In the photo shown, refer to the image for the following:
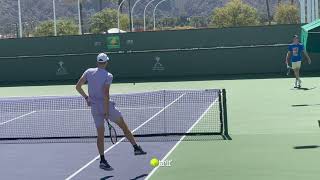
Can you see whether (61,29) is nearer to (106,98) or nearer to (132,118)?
(132,118)

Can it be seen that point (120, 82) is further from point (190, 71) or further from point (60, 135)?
point (60, 135)

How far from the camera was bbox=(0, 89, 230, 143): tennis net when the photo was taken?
12469 mm

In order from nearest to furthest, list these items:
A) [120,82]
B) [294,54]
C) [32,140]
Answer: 1. [32,140]
2. [294,54]
3. [120,82]

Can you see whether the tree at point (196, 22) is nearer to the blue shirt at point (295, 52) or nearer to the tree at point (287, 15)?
the tree at point (287, 15)

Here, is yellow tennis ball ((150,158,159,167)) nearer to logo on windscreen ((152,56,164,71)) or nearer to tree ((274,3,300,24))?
logo on windscreen ((152,56,164,71))

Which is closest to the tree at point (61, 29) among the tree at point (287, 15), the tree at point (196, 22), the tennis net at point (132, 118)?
the tree at point (287, 15)

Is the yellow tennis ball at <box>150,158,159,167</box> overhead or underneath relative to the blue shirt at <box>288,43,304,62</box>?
underneath

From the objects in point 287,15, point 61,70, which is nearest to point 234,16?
point 287,15

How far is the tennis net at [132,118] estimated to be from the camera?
40.9 feet

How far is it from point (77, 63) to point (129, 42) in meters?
2.47

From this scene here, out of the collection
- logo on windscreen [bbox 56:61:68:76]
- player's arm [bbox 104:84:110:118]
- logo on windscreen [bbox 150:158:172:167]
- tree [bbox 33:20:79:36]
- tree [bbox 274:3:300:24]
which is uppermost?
tree [bbox 274:3:300:24]

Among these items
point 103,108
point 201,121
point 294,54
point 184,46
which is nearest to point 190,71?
point 184,46

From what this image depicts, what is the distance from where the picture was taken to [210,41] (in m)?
26.5

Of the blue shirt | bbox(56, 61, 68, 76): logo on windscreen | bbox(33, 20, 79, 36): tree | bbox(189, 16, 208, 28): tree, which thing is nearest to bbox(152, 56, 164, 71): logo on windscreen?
bbox(56, 61, 68, 76): logo on windscreen
